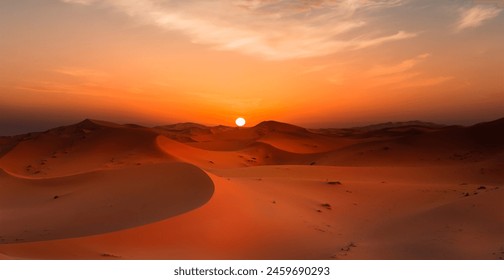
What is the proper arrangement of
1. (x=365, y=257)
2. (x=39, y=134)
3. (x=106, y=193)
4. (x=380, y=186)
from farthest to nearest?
(x=39, y=134), (x=380, y=186), (x=106, y=193), (x=365, y=257)

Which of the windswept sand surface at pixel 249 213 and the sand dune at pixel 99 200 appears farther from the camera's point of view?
the sand dune at pixel 99 200

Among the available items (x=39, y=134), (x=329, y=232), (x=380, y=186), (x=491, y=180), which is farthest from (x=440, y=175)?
(x=39, y=134)

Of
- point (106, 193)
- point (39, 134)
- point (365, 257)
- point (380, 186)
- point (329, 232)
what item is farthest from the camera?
point (39, 134)

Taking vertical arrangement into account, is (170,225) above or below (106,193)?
below

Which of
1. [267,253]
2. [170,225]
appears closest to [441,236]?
[267,253]

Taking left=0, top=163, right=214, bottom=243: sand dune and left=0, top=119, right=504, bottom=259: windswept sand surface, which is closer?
left=0, top=119, right=504, bottom=259: windswept sand surface

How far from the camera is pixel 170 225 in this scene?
607 cm

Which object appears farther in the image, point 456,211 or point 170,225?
point 456,211

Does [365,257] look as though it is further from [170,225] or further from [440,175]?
[440,175]

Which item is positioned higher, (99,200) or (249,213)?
(99,200)

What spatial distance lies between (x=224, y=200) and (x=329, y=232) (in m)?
1.88

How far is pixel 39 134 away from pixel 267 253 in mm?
14987

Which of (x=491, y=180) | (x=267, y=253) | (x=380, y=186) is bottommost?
(x=267, y=253)

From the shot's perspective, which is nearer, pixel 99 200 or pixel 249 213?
pixel 249 213
